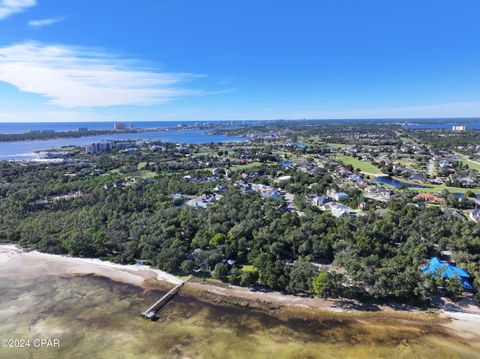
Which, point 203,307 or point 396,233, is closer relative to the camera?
point 203,307

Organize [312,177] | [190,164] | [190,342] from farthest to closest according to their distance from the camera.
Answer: [190,164] < [312,177] < [190,342]

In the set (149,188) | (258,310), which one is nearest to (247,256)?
(258,310)

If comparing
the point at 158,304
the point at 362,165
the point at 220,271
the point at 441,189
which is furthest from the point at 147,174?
the point at 441,189

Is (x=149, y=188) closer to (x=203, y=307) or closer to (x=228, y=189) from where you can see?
(x=228, y=189)

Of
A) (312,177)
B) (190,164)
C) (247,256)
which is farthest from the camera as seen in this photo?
(190,164)

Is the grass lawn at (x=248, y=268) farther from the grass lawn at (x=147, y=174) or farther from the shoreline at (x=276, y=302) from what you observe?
the grass lawn at (x=147, y=174)

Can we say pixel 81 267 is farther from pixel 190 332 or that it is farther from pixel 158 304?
pixel 190 332

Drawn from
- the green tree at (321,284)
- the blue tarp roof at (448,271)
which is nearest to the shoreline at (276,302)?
the green tree at (321,284)
